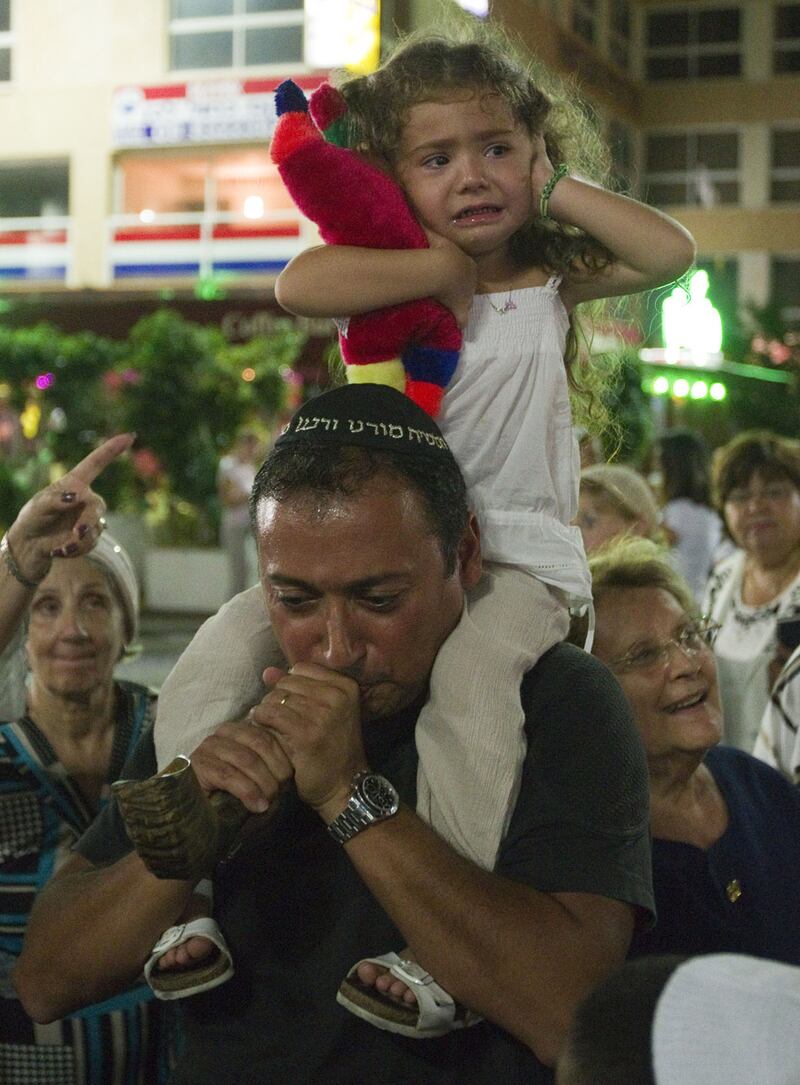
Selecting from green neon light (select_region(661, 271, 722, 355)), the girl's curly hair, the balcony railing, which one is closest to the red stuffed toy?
the girl's curly hair

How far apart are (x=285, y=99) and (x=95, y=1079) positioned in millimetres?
2035

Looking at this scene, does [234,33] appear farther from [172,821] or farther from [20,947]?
[172,821]

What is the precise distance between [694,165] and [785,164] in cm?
239

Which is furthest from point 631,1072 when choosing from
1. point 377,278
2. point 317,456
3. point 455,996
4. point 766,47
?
point 766,47

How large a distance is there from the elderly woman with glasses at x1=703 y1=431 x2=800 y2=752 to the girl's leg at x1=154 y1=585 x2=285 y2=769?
121 inches

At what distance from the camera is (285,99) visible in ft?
8.19

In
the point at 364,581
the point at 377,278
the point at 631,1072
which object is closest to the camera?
the point at 631,1072

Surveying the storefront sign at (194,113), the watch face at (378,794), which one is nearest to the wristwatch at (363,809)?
the watch face at (378,794)

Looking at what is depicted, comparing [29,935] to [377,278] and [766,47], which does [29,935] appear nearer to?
[377,278]

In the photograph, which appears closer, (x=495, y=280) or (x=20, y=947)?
(x=495, y=280)

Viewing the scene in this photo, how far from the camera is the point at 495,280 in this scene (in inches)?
105

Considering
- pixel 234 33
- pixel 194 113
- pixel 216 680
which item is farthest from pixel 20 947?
pixel 234 33

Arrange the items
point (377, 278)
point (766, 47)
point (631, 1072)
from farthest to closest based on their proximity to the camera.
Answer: point (766, 47) → point (377, 278) → point (631, 1072)

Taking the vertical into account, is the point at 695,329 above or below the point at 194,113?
below
